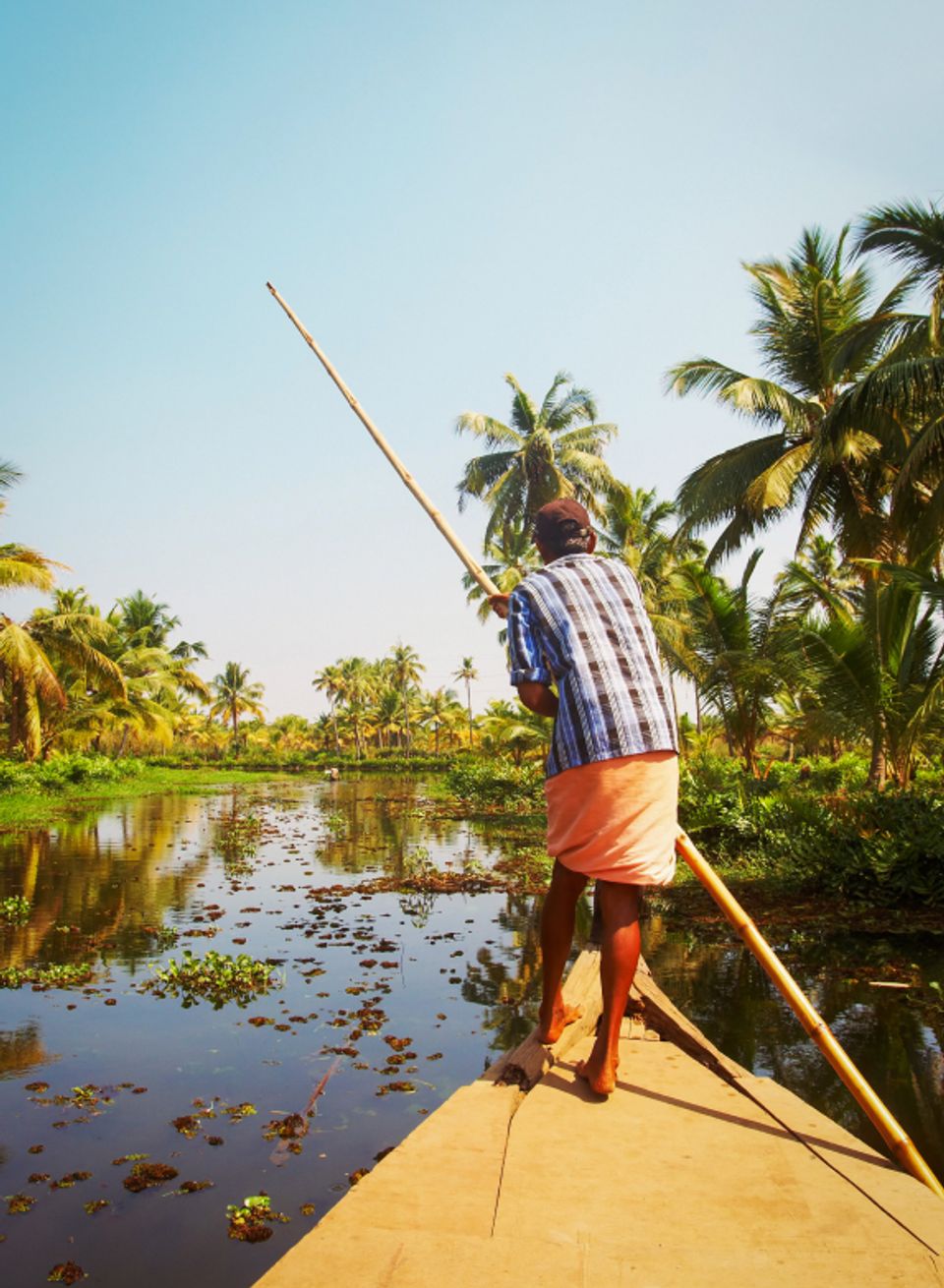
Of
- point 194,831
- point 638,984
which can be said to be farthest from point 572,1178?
point 194,831

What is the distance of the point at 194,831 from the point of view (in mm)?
17625

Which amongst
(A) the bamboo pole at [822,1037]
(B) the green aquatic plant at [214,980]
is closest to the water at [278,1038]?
(B) the green aquatic plant at [214,980]

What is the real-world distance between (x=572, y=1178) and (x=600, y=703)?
3.74 ft

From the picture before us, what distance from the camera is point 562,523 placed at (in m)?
2.86

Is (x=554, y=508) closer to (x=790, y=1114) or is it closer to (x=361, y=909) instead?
(x=790, y=1114)

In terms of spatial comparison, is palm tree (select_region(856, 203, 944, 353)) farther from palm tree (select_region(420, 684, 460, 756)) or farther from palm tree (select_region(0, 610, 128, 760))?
palm tree (select_region(420, 684, 460, 756))

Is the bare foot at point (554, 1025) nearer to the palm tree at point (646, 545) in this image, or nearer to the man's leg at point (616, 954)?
the man's leg at point (616, 954)

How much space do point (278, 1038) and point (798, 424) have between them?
13.0 meters

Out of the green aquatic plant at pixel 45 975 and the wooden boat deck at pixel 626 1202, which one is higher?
the wooden boat deck at pixel 626 1202

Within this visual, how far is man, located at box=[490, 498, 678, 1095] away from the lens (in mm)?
2377

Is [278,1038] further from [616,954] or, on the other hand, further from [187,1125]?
[616,954]

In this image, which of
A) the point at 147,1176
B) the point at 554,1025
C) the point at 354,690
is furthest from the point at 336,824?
the point at 354,690

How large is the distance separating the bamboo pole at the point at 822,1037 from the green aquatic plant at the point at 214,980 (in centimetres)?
428

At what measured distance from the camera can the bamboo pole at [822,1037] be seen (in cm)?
211
